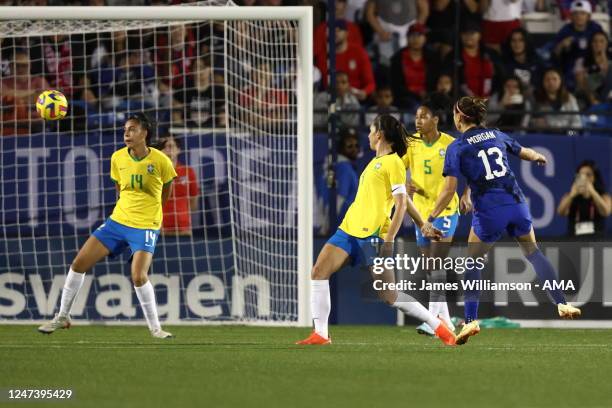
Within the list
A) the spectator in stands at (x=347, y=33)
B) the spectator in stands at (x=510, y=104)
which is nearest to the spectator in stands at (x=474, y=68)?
the spectator in stands at (x=510, y=104)

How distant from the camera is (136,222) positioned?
12.0 m

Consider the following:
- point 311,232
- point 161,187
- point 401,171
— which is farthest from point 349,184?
point 401,171

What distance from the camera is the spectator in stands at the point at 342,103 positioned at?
52.5ft

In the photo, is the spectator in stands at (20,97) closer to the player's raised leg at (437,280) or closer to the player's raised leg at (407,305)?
the player's raised leg at (437,280)

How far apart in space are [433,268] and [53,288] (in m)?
4.31

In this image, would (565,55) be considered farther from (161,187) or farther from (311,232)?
(161,187)

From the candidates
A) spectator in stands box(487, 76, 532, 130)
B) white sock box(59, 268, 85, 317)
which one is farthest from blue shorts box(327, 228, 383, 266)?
spectator in stands box(487, 76, 532, 130)

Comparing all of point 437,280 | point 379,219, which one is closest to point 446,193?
point 379,219

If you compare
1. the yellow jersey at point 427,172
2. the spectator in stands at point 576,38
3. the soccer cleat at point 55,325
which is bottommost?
the soccer cleat at point 55,325

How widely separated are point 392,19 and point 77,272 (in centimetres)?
726

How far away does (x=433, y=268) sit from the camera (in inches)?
516

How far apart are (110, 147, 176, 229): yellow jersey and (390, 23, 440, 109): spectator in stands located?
5501 millimetres

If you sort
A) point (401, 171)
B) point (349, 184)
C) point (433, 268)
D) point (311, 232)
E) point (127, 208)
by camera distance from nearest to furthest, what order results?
point (401, 171) < point (127, 208) < point (433, 268) < point (311, 232) < point (349, 184)

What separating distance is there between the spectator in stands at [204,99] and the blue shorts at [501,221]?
4917 mm
